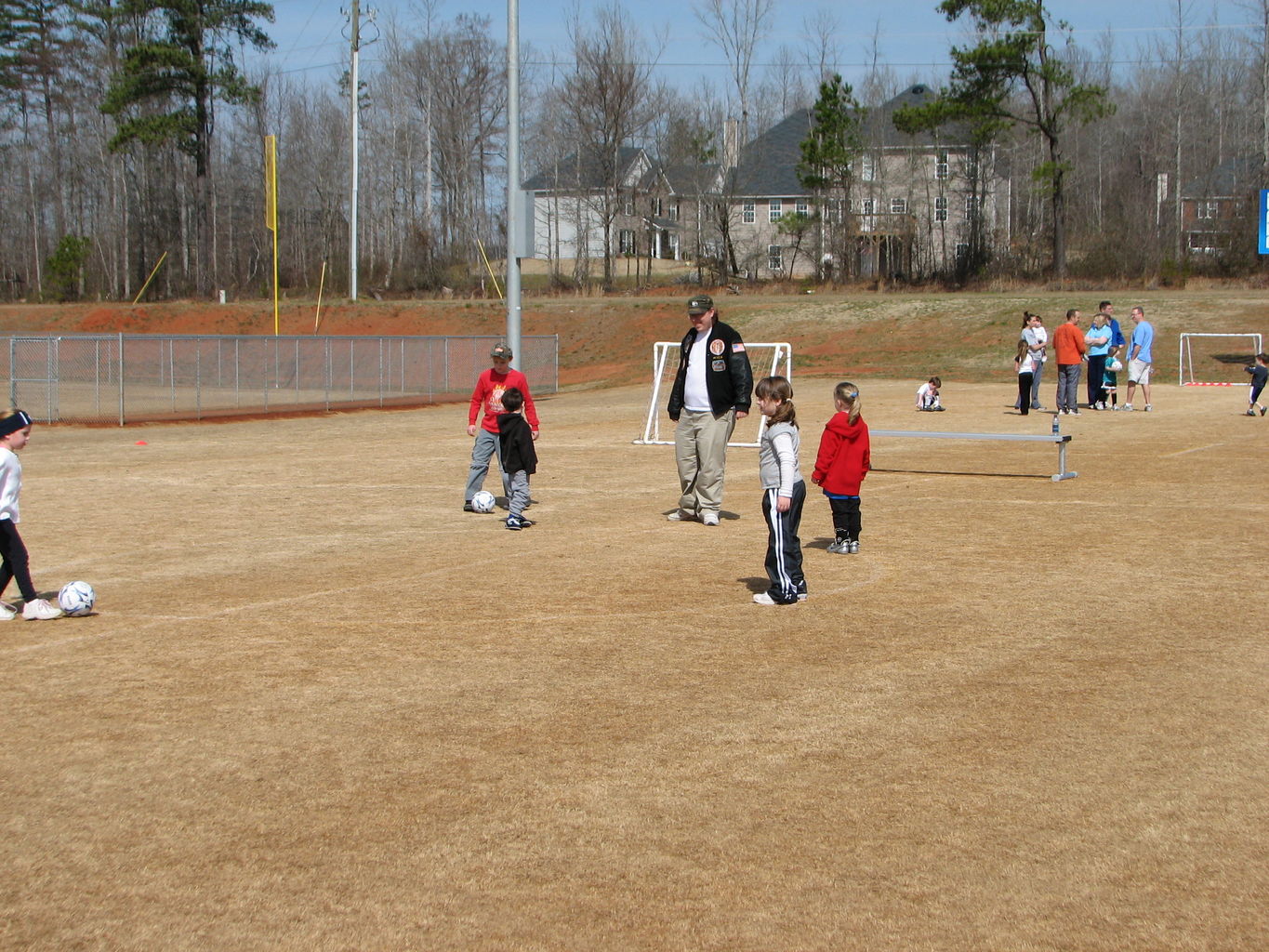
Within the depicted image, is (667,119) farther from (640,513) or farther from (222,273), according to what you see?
(640,513)

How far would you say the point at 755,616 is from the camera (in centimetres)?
855

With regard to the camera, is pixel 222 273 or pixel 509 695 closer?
pixel 509 695

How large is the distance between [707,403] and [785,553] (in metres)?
3.65

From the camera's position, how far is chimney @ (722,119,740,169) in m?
71.9

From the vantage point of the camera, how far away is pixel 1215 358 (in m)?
35.2

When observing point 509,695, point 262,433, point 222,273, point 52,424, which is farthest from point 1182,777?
point 222,273

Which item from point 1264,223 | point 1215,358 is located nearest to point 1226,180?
point 1264,223

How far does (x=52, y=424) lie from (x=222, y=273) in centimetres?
5394

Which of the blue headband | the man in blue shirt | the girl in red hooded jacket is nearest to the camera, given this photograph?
the blue headband

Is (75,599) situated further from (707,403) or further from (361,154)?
(361,154)

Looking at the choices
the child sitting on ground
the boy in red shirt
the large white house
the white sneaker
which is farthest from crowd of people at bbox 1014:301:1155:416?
the large white house

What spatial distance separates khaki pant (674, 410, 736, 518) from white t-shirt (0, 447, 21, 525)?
5.77m

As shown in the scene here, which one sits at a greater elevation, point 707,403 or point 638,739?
point 707,403

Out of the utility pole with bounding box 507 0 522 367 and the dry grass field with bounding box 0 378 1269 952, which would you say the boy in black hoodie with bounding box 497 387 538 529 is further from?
the utility pole with bounding box 507 0 522 367
